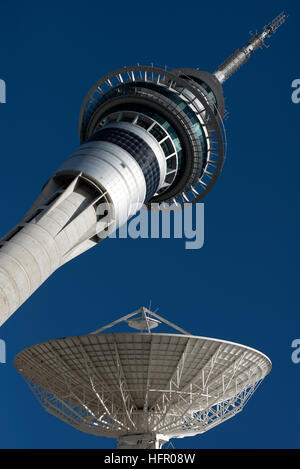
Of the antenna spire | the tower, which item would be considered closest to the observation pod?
the tower

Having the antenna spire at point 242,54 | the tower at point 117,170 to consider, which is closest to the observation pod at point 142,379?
the tower at point 117,170

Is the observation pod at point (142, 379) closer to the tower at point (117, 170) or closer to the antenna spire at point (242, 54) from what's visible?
the tower at point (117, 170)

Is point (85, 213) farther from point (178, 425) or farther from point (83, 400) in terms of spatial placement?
point (178, 425)

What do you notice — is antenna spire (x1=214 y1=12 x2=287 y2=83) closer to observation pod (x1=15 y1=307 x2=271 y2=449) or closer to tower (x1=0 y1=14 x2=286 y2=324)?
tower (x1=0 y1=14 x2=286 y2=324)

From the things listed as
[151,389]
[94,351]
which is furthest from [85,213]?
[151,389]

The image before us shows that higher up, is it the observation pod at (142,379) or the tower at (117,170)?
the tower at (117,170)
